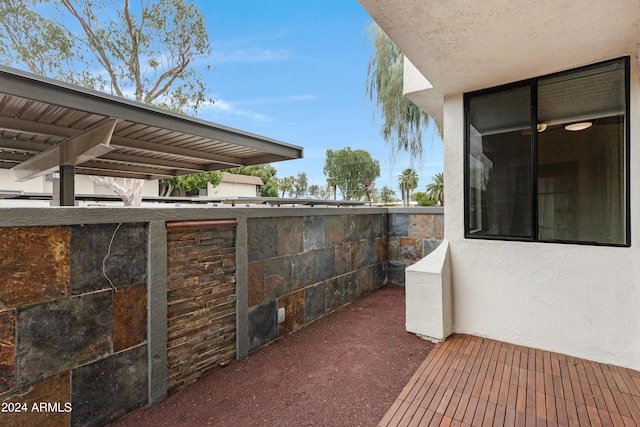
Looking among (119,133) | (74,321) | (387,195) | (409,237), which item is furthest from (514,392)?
(387,195)

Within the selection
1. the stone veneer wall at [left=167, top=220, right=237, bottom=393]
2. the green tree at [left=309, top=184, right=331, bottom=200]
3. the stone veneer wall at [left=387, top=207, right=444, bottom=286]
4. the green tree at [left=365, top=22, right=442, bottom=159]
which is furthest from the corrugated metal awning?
the green tree at [left=309, top=184, right=331, bottom=200]

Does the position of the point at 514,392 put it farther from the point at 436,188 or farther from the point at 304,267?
the point at 436,188

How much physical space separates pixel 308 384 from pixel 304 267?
1485 millimetres

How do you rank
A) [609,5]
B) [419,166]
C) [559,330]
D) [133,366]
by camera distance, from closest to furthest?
1. [609,5]
2. [133,366]
3. [559,330]
4. [419,166]

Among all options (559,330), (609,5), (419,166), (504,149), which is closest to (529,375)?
(559,330)

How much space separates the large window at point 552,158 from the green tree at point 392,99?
557 centimetres

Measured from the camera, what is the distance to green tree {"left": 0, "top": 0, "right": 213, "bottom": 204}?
10.8 meters

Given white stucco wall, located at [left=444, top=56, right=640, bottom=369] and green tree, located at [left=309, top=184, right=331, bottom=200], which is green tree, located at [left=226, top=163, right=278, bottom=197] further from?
white stucco wall, located at [left=444, top=56, right=640, bottom=369]

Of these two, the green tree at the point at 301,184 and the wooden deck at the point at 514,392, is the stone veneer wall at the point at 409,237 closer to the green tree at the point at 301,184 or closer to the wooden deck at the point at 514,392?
the wooden deck at the point at 514,392

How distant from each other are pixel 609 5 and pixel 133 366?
4241 millimetres

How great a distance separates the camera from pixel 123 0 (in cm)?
1151

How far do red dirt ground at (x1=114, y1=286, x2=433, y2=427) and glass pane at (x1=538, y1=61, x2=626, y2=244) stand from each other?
6.40ft

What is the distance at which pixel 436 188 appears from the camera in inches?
1000

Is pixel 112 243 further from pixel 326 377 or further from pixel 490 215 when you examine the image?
pixel 490 215
